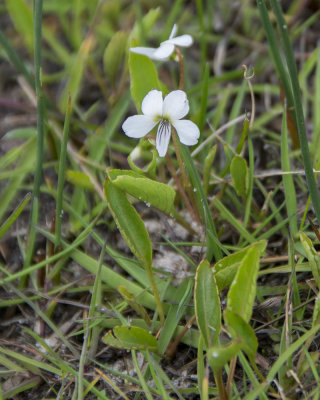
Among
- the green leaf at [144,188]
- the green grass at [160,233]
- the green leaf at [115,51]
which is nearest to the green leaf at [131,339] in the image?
the green grass at [160,233]

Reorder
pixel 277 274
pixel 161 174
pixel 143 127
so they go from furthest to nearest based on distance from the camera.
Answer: pixel 161 174 < pixel 277 274 < pixel 143 127

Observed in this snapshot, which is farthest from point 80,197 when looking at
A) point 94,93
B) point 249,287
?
point 249,287

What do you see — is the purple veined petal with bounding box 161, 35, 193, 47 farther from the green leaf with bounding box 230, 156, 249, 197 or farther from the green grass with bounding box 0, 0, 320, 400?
the green leaf with bounding box 230, 156, 249, 197

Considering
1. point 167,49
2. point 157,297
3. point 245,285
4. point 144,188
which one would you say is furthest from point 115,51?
point 245,285

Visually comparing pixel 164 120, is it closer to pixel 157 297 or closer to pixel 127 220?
pixel 127 220

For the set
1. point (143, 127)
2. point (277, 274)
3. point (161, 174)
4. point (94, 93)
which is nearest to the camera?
point (143, 127)

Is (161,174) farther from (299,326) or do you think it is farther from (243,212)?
(299,326)
